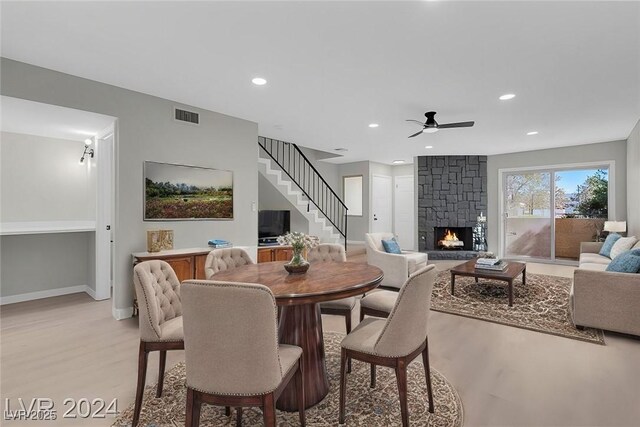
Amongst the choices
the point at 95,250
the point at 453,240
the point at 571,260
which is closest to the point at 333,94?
the point at 95,250

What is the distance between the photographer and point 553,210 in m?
7.43

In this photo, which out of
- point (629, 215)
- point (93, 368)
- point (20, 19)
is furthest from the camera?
point (629, 215)

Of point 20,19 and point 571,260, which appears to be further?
point 571,260

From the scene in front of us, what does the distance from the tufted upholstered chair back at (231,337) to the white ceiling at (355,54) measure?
192cm

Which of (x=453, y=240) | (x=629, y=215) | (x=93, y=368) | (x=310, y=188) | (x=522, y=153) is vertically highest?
(x=522, y=153)

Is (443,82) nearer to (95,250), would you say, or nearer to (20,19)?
(20,19)

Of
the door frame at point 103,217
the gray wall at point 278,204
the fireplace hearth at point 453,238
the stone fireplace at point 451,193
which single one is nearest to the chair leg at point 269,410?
the door frame at point 103,217

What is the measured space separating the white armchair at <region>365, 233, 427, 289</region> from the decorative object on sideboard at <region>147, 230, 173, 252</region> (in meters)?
3.00

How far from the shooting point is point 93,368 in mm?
2686

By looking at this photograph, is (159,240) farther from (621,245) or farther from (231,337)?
(621,245)

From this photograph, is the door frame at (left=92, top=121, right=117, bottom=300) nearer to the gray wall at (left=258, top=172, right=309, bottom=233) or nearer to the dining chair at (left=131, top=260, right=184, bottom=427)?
the gray wall at (left=258, top=172, right=309, bottom=233)

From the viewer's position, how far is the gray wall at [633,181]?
523cm

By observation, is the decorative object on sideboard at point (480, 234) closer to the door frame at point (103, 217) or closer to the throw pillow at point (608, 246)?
the throw pillow at point (608, 246)

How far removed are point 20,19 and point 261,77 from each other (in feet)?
6.26
